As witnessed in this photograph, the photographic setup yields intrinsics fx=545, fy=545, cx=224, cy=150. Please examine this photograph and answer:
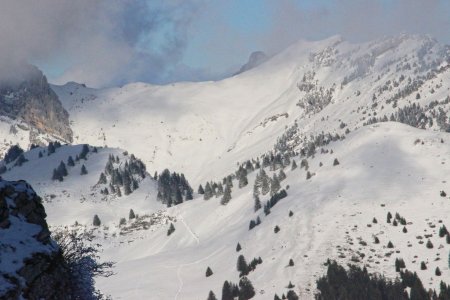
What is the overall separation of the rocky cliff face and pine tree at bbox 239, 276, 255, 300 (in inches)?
2137

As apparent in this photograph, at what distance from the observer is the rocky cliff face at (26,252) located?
16156 millimetres

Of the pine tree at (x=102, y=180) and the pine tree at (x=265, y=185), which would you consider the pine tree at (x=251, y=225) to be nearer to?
the pine tree at (x=265, y=185)

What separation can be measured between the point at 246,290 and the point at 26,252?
2279 inches

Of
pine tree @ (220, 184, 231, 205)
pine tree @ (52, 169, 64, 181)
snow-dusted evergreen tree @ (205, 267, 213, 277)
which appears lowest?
snow-dusted evergreen tree @ (205, 267, 213, 277)

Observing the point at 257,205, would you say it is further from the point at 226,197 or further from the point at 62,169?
the point at 62,169

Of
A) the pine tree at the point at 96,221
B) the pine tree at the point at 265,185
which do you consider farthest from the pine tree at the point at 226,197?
the pine tree at the point at 96,221

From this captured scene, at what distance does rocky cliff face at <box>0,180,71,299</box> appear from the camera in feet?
53.0

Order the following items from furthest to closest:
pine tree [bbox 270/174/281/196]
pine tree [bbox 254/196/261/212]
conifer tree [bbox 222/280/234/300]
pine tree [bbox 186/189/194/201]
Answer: pine tree [bbox 186/189/194/201] < pine tree [bbox 270/174/281/196] < pine tree [bbox 254/196/261/212] < conifer tree [bbox 222/280/234/300]

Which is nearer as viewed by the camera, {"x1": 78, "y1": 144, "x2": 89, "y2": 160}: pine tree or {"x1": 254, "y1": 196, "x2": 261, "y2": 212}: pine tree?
{"x1": 254, "y1": 196, "x2": 261, "y2": 212}: pine tree

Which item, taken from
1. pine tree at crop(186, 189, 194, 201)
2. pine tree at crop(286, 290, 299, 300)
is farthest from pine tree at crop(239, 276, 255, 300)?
pine tree at crop(186, 189, 194, 201)

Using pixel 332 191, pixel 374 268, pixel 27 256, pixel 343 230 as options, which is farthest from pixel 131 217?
pixel 27 256

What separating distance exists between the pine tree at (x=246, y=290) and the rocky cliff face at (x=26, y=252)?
178 ft

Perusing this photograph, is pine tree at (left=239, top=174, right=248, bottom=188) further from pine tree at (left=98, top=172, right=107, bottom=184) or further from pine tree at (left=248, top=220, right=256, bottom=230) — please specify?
pine tree at (left=248, top=220, right=256, bottom=230)

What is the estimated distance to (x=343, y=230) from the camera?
86.3 metres
